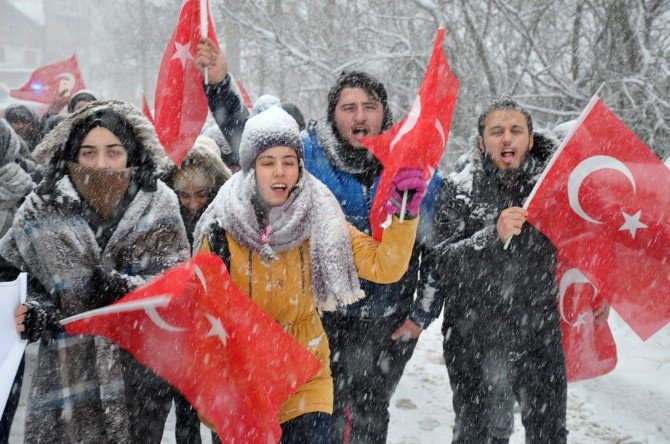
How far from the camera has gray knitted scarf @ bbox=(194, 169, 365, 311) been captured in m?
2.71

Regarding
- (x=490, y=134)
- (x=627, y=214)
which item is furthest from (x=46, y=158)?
(x=627, y=214)

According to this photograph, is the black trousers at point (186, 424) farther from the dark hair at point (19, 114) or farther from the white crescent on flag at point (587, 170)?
the dark hair at point (19, 114)

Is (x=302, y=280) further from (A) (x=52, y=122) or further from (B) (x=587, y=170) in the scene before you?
(A) (x=52, y=122)

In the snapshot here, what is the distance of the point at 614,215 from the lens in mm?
3230

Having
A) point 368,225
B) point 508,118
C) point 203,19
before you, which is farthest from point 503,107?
point 203,19

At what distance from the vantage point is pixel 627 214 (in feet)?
10.5

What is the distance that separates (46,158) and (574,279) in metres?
2.75

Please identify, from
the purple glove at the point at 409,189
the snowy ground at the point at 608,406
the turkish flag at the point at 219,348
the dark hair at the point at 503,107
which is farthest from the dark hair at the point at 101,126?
the snowy ground at the point at 608,406

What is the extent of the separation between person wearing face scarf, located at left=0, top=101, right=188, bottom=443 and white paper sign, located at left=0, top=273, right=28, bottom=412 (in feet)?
0.13

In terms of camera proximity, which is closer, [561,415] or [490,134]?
[561,415]

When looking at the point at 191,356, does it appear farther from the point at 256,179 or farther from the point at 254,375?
the point at 256,179

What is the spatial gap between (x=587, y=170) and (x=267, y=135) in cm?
165

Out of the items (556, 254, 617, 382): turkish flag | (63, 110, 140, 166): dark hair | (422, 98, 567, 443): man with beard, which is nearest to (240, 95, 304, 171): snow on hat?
(63, 110, 140, 166): dark hair

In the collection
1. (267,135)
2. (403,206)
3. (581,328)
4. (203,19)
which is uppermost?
(203,19)
